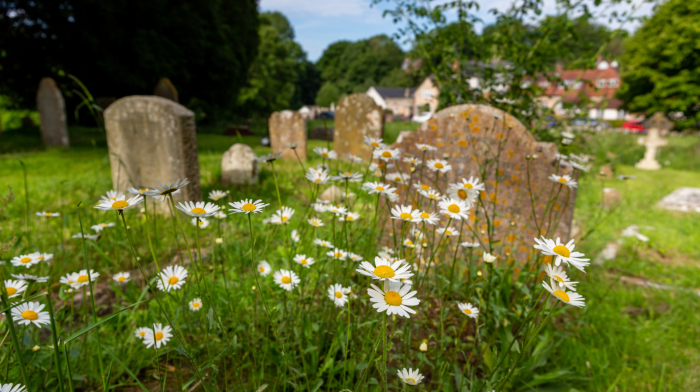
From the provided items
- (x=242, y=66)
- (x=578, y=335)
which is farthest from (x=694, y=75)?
(x=578, y=335)

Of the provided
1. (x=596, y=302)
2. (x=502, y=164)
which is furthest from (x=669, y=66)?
(x=502, y=164)

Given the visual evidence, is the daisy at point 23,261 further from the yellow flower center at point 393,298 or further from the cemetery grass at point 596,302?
the yellow flower center at point 393,298

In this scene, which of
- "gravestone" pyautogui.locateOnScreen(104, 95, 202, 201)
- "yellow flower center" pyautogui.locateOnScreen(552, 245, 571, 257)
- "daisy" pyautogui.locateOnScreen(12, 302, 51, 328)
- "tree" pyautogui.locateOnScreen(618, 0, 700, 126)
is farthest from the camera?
"tree" pyautogui.locateOnScreen(618, 0, 700, 126)

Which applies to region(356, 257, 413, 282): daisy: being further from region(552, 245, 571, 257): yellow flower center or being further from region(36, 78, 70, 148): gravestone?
region(36, 78, 70, 148): gravestone

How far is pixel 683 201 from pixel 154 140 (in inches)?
313

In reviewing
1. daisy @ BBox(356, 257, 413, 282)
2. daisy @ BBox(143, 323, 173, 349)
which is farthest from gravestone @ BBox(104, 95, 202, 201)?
daisy @ BBox(356, 257, 413, 282)

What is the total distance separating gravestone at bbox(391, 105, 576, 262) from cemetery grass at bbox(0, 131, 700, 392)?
0.45 m

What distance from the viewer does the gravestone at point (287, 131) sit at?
7836 mm

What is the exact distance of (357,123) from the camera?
7680mm

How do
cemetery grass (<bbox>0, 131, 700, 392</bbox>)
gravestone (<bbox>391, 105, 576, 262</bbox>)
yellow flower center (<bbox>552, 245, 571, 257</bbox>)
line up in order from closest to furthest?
yellow flower center (<bbox>552, 245, 571, 257</bbox>), cemetery grass (<bbox>0, 131, 700, 392</bbox>), gravestone (<bbox>391, 105, 576, 262</bbox>)

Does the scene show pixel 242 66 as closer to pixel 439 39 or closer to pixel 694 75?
pixel 439 39

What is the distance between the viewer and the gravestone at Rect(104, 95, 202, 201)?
12.2ft

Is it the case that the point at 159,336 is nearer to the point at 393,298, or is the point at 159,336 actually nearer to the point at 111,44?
the point at 393,298

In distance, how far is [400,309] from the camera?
2.61 ft
